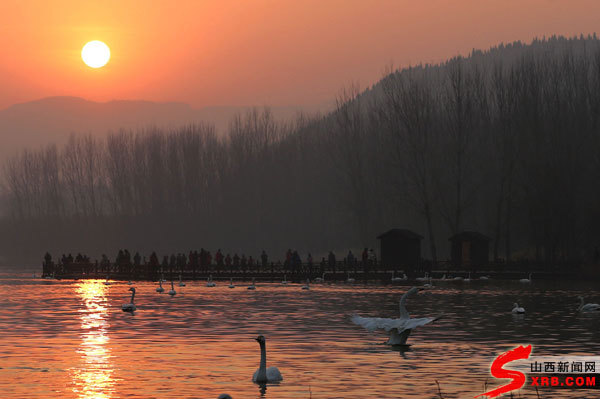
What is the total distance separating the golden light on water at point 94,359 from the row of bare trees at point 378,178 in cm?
4653

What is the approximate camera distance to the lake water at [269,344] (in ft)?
67.4

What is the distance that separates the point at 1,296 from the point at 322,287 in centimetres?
2033

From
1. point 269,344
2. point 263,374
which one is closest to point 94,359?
point 269,344

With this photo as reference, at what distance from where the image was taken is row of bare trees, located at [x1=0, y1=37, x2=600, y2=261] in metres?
81.5

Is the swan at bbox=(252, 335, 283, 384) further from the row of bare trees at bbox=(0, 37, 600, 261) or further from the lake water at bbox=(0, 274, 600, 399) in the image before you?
the row of bare trees at bbox=(0, 37, 600, 261)

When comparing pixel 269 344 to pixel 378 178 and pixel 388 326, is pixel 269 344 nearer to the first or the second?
pixel 388 326

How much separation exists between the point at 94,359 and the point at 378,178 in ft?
290

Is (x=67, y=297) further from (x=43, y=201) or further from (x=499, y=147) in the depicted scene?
(x=43, y=201)

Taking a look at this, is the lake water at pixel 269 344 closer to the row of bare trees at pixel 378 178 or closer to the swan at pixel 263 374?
the swan at pixel 263 374

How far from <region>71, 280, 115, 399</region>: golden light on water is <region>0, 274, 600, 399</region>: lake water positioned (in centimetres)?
3

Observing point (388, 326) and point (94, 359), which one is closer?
point (94, 359)

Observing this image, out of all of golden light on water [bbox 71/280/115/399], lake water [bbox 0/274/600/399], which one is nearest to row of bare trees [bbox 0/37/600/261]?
lake water [bbox 0/274/600/399]

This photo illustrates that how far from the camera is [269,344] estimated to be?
28672mm

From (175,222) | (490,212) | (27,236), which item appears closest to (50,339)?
(490,212)
